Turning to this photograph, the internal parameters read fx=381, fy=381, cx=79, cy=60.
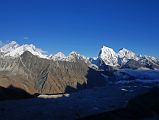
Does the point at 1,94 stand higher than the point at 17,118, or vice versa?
the point at 1,94

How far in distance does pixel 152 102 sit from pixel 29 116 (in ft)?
62.6

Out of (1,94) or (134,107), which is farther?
(1,94)

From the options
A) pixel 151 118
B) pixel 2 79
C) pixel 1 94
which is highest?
pixel 2 79

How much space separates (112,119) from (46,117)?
43.9ft

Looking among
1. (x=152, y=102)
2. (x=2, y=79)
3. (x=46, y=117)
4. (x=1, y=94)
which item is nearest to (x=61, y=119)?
(x=46, y=117)

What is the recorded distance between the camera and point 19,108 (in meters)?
69.4

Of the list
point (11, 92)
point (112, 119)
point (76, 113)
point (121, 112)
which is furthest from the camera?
point (11, 92)

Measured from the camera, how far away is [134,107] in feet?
181

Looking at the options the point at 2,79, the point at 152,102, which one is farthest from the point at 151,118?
the point at 2,79

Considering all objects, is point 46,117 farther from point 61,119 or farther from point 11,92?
point 11,92

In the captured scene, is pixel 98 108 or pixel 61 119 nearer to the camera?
pixel 61 119

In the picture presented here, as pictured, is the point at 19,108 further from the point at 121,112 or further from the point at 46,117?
the point at 121,112

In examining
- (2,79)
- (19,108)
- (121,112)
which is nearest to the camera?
(121,112)

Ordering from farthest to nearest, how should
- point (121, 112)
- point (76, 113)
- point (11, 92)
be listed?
point (11, 92)
point (76, 113)
point (121, 112)
